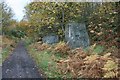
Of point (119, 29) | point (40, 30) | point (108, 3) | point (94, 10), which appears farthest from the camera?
point (40, 30)

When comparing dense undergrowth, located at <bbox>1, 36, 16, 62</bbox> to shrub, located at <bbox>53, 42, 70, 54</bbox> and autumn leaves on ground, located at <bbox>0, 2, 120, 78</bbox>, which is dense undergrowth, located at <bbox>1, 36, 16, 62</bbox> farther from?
shrub, located at <bbox>53, 42, 70, 54</bbox>

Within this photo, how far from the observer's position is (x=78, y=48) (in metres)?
14.6

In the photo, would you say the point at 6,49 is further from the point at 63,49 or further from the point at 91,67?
the point at 91,67

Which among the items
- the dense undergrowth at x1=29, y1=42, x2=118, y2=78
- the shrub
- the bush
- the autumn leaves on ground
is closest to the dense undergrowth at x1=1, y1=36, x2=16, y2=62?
the autumn leaves on ground

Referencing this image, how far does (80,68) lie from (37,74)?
67.4 inches

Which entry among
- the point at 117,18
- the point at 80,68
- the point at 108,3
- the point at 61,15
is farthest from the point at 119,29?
the point at 61,15

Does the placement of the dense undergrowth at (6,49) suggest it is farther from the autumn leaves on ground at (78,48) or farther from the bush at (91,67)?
the bush at (91,67)

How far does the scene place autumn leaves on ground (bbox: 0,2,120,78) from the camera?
1056 cm

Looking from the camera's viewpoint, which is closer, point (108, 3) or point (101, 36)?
point (101, 36)

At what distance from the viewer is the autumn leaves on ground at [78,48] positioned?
1056cm

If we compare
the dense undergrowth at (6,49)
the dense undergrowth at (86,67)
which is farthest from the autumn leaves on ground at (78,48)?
the dense undergrowth at (6,49)

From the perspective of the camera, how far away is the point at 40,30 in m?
25.2

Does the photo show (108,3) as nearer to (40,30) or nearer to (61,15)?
(61,15)

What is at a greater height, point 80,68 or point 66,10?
point 66,10
